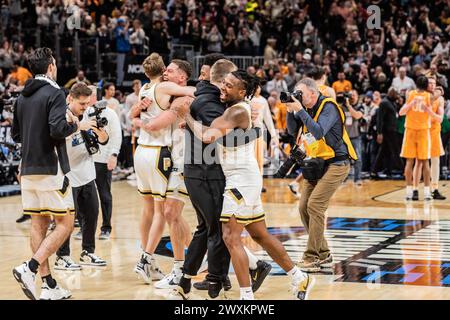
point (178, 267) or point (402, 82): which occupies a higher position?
point (402, 82)

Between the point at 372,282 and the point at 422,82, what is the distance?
585cm

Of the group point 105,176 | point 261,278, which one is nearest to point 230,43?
point 105,176

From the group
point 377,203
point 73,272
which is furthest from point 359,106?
point 73,272

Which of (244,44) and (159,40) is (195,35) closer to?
(244,44)

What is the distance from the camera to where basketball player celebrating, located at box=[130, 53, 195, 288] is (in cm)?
753

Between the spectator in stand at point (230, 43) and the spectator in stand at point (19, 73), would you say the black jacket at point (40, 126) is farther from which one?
the spectator in stand at point (230, 43)

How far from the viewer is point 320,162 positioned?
8.17 m

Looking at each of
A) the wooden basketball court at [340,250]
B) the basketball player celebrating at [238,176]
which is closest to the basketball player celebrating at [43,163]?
the wooden basketball court at [340,250]

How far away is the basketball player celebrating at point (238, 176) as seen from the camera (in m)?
6.50

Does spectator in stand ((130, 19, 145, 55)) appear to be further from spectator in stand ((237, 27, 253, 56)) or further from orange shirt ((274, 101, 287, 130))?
orange shirt ((274, 101, 287, 130))

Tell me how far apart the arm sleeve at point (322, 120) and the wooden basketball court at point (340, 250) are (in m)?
1.27

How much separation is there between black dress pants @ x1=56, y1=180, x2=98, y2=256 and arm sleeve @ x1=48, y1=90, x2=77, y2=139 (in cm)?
203

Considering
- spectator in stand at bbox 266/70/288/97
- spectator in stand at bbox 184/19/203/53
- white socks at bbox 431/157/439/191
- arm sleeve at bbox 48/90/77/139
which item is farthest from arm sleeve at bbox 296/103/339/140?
spectator in stand at bbox 184/19/203/53

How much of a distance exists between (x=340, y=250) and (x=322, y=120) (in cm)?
172
